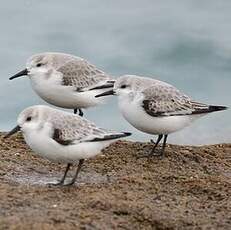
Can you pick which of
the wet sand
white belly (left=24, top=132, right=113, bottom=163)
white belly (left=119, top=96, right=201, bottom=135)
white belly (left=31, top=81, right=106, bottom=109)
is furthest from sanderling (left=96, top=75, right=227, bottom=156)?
white belly (left=24, top=132, right=113, bottom=163)

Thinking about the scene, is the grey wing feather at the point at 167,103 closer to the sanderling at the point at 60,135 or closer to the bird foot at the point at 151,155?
the bird foot at the point at 151,155

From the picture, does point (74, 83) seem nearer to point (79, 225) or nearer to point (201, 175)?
point (201, 175)

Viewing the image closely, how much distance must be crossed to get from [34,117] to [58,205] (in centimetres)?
120

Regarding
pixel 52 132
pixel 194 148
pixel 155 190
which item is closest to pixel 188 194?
pixel 155 190

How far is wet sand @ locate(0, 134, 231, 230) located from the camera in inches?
304

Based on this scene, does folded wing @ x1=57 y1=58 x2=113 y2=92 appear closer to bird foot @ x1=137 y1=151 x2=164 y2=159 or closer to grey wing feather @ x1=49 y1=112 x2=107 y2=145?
bird foot @ x1=137 y1=151 x2=164 y2=159

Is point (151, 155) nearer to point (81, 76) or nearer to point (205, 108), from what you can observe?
point (205, 108)

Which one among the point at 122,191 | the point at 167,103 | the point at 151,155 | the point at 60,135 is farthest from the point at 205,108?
the point at 60,135

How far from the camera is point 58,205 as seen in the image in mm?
8031

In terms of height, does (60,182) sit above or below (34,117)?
below

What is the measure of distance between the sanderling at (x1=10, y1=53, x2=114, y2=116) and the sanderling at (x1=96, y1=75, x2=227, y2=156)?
644 millimetres

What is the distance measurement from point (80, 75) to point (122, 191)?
10.1ft

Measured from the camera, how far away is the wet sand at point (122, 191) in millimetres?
7711

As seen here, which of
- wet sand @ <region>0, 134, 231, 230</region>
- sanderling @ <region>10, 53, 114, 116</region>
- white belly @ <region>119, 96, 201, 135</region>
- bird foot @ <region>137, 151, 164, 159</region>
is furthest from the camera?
sanderling @ <region>10, 53, 114, 116</region>
